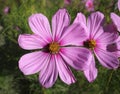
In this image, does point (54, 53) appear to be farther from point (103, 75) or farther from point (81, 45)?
point (103, 75)

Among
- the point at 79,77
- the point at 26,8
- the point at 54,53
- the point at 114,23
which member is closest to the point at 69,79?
the point at 54,53

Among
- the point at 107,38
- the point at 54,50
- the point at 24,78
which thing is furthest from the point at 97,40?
the point at 24,78

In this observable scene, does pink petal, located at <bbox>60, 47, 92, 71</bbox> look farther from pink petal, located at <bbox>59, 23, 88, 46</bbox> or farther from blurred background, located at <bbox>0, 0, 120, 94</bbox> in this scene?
blurred background, located at <bbox>0, 0, 120, 94</bbox>

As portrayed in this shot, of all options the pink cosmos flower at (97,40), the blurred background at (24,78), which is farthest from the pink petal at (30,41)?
the blurred background at (24,78)

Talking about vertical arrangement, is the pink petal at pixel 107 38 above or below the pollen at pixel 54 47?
below

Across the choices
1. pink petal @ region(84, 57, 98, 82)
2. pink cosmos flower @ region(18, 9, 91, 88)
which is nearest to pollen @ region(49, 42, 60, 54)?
pink cosmos flower @ region(18, 9, 91, 88)

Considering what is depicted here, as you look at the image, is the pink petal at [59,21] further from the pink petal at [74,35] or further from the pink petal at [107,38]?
the pink petal at [107,38]
